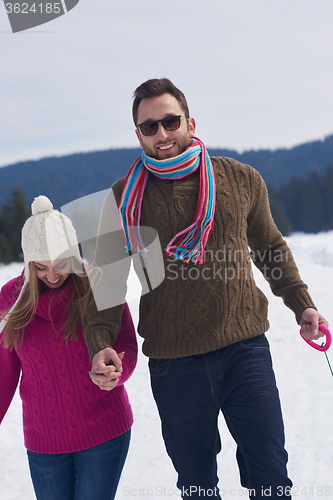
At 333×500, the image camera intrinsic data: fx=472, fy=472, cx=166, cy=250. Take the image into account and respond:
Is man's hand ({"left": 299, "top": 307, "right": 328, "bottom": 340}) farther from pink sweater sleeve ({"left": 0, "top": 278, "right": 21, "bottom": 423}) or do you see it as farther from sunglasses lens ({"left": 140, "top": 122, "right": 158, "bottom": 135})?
pink sweater sleeve ({"left": 0, "top": 278, "right": 21, "bottom": 423})

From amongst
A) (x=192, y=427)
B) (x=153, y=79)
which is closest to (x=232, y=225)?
(x=153, y=79)

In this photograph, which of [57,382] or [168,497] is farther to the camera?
[168,497]

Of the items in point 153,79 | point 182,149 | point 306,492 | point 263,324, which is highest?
point 153,79

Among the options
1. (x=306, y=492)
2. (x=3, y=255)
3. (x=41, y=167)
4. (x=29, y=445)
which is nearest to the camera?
(x=29, y=445)

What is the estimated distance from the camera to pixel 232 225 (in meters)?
1.91

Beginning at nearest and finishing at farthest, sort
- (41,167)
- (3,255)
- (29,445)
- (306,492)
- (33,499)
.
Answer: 1. (29,445)
2. (306,492)
3. (33,499)
4. (3,255)
5. (41,167)

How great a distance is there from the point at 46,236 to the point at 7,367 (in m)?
0.56

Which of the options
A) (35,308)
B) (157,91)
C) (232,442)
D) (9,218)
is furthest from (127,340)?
(9,218)

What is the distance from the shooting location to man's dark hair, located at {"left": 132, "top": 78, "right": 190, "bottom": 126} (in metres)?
1.92

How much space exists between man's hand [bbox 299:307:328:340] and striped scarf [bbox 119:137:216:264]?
52 cm

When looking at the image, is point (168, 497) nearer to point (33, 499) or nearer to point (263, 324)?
point (33, 499)

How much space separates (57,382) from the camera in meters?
1.86

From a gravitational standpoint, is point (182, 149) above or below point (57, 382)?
above

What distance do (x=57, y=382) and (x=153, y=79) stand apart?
1288 mm
